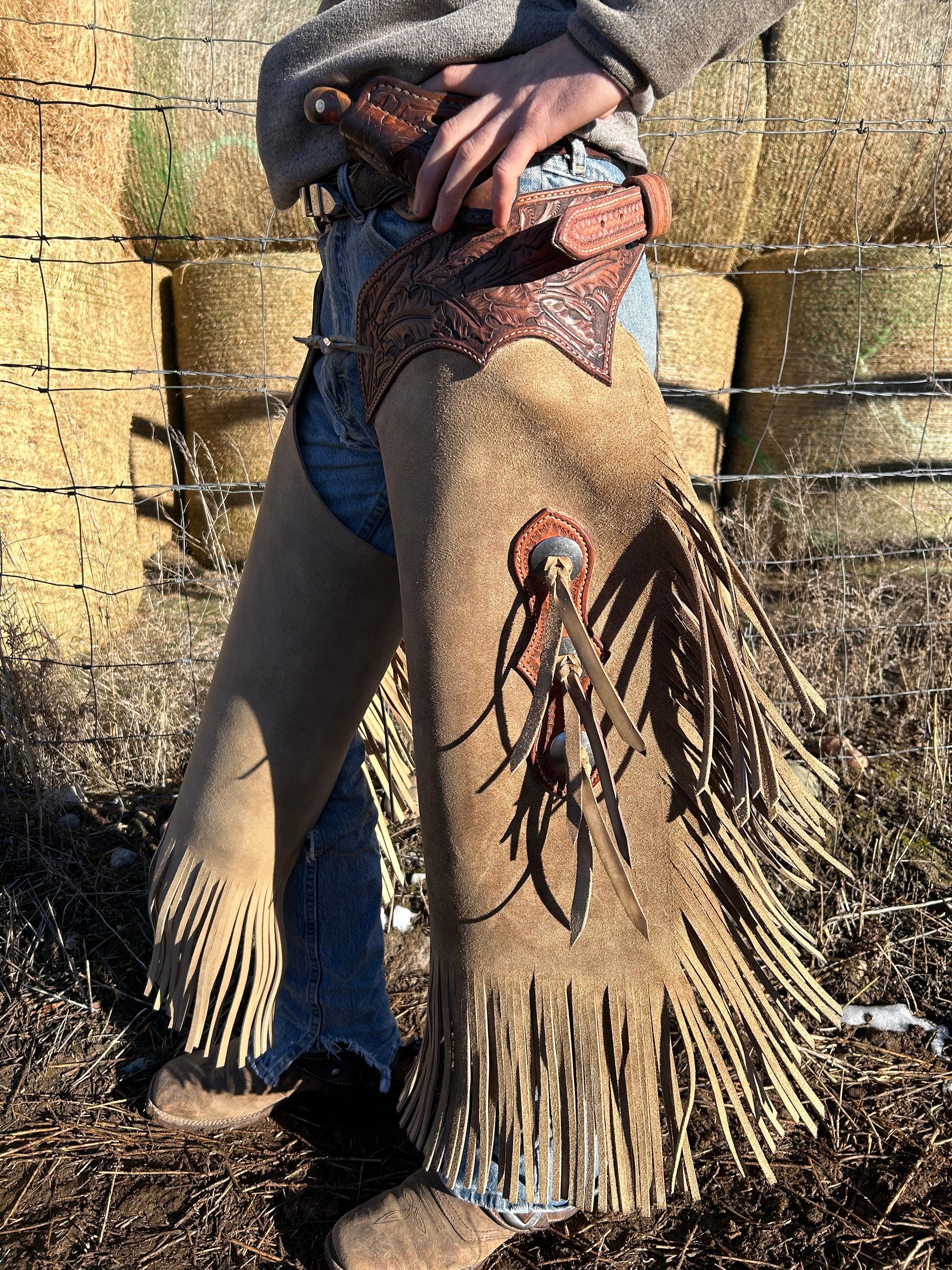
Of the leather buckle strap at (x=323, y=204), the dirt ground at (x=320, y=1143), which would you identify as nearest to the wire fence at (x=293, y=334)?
the dirt ground at (x=320, y=1143)

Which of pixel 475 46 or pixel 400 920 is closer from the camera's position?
pixel 475 46

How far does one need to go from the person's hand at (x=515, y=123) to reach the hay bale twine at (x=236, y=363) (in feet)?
7.88

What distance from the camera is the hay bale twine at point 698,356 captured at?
3.27m

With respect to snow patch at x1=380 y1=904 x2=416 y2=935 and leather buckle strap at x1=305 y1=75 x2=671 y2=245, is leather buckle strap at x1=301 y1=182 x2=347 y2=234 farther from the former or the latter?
snow patch at x1=380 y1=904 x2=416 y2=935

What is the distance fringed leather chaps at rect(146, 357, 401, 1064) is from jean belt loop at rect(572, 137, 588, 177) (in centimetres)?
37

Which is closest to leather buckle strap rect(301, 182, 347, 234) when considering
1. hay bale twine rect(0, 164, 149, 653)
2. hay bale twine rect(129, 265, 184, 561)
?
hay bale twine rect(0, 164, 149, 653)

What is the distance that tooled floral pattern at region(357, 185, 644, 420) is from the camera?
0.85m

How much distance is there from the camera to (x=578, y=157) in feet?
2.91

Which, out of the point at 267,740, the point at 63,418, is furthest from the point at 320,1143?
the point at 63,418

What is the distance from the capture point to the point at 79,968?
1699 mm

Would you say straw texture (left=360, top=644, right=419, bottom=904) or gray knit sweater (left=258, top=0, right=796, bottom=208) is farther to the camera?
straw texture (left=360, top=644, right=419, bottom=904)

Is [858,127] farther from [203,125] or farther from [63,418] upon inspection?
[63,418]

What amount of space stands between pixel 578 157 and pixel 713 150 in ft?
8.22

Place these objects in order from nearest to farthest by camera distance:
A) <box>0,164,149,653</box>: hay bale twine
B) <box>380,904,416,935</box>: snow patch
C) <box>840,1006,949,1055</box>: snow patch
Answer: <box>840,1006,949,1055</box>: snow patch < <box>380,904,416,935</box>: snow patch < <box>0,164,149,653</box>: hay bale twine
